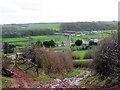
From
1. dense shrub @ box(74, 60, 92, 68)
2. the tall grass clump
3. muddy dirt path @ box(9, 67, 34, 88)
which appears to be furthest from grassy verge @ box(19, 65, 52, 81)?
dense shrub @ box(74, 60, 92, 68)

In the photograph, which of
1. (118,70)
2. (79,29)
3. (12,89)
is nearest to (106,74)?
(118,70)

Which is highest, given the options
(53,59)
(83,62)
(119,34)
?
(119,34)

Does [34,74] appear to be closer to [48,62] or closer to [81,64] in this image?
[48,62]

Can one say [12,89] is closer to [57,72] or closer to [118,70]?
[118,70]

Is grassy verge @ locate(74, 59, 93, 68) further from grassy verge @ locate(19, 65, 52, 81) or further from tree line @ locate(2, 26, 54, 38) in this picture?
tree line @ locate(2, 26, 54, 38)

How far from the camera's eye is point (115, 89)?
38.1 ft

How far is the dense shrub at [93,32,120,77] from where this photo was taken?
48.2 feet

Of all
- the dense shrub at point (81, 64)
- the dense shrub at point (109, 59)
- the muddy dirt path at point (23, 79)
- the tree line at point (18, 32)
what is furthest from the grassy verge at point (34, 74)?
the tree line at point (18, 32)

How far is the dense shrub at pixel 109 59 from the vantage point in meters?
14.7

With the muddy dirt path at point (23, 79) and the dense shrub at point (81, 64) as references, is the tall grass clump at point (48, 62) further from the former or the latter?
the dense shrub at point (81, 64)

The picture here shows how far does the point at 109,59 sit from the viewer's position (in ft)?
51.3

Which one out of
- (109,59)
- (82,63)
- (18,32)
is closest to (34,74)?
(109,59)

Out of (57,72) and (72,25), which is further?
(72,25)

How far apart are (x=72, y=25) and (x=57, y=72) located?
6024 centimetres
